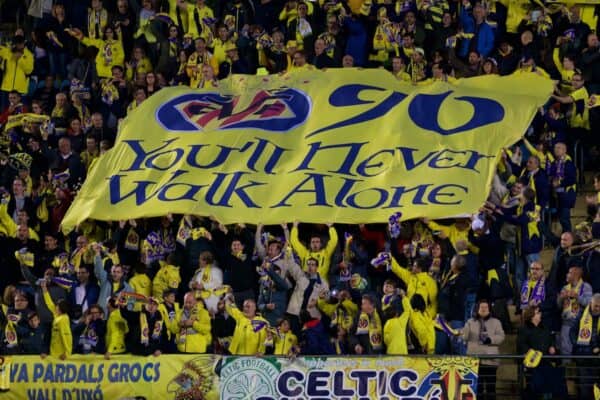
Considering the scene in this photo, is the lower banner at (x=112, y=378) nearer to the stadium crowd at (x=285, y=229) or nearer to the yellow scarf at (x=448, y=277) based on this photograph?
the stadium crowd at (x=285, y=229)

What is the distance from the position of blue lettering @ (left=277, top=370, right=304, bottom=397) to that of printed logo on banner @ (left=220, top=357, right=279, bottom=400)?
0.06m

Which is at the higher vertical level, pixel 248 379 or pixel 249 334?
pixel 249 334

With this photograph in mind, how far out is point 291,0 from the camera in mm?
27188

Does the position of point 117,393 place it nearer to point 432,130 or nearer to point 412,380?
point 412,380

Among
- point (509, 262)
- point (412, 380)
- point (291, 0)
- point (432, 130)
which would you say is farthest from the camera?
point (291, 0)

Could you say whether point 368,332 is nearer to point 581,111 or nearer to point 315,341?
point 315,341

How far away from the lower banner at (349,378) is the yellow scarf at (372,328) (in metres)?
0.53

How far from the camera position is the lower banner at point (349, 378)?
21.0m

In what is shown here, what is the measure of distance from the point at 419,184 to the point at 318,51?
3062mm

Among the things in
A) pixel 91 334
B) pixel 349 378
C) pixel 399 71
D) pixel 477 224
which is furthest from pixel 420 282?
pixel 399 71

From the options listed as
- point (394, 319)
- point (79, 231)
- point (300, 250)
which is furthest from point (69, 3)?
point (394, 319)

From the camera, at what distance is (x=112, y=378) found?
21.8m

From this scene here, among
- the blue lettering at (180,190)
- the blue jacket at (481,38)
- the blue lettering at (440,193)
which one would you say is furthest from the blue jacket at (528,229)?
the blue lettering at (180,190)

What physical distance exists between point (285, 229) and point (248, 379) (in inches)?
109
